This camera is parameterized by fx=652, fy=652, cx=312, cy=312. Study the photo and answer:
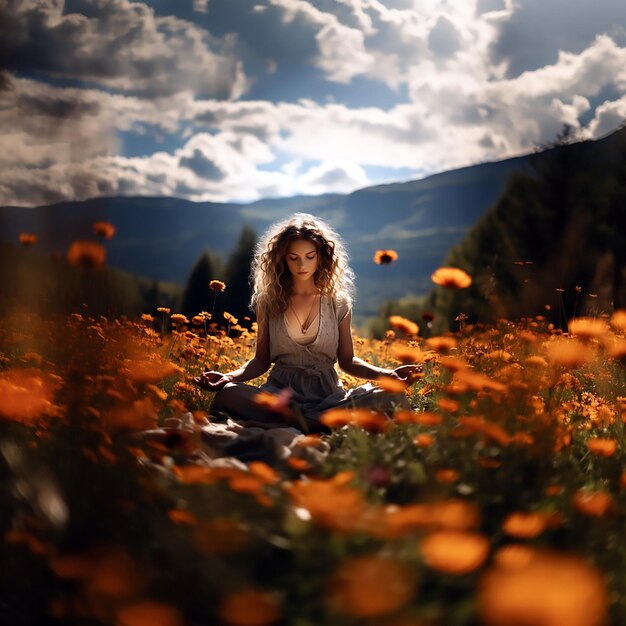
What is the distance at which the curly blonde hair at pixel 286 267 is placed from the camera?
3.68 meters

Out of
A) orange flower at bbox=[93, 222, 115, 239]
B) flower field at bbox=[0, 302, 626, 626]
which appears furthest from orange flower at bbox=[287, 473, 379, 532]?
orange flower at bbox=[93, 222, 115, 239]

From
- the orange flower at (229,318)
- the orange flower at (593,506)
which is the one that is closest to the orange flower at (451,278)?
the orange flower at (593,506)

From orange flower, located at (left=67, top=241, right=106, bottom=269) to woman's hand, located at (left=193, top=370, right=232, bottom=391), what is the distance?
6.42ft

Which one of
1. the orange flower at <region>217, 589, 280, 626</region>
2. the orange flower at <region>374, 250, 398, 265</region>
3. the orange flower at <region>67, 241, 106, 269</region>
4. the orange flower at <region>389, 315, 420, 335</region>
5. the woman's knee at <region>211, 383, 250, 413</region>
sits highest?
the orange flower at <region>374, 250, 398, 265</region>

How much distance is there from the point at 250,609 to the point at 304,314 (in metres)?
2.69

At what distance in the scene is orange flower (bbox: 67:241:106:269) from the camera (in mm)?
1309

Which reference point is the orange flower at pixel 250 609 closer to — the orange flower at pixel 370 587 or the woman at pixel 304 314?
the orange flower at pixel 370 587

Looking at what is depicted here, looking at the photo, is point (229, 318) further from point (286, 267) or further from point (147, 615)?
point (147, 615)

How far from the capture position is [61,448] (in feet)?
5.67

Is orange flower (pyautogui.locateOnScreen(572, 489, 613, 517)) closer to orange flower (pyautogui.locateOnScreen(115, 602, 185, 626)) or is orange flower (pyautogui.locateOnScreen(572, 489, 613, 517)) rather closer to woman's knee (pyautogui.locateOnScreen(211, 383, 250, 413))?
orange flower (pyautogui.locateOnScreen(115, 602, 185, 626))

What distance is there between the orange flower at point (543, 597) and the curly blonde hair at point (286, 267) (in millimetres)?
2765

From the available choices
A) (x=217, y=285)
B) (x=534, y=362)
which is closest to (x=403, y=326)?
(x=534, y=362)

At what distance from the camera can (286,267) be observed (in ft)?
12.5

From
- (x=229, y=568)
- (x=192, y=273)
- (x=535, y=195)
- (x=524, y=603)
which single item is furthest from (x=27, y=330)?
(x=192, y=273)
